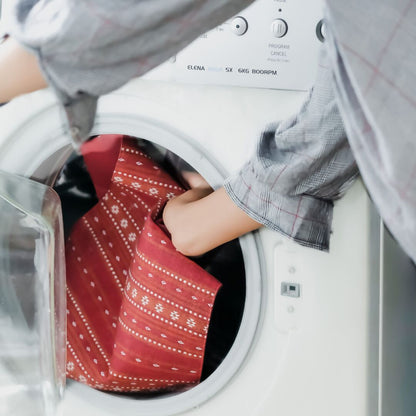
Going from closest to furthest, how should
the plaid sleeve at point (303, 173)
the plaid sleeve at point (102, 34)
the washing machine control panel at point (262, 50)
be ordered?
the plaid sleeve at point (102, 34) → the plaid sleeve at point (303, 173) → the washing machine control panel at point (262, 50)

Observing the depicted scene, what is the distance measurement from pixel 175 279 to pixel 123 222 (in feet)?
0.58

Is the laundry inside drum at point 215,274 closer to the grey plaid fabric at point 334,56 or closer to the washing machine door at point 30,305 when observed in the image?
the washing machine door at point 30,305

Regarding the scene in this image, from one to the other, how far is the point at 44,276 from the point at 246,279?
28 cm

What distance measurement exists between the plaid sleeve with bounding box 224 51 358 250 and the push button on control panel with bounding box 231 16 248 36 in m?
0.15

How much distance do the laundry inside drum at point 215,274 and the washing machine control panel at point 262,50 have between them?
8.1 inches

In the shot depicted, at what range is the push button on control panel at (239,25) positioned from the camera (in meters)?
0.79

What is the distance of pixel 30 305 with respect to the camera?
922 millimetres

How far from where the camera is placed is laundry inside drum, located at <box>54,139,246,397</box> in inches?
39.4

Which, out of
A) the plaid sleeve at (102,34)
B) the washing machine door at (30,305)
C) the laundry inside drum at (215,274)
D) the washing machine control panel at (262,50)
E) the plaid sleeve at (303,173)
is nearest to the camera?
the plaid sleeve at (102,34)

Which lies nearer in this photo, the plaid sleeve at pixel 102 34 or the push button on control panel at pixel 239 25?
the plaid sleeve at pixel 102 34

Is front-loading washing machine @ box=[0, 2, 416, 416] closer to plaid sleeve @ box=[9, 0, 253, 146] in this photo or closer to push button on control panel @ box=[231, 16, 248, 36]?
push button on control panel @ box=[231, 16, 248, 36]

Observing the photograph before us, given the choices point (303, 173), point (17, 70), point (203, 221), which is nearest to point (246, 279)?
point (203, 221)

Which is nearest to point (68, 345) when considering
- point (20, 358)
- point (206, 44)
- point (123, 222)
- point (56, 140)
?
point (20, 358)

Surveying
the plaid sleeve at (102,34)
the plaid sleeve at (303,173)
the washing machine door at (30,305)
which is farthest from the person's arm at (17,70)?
the washing machine door at (30,305)
